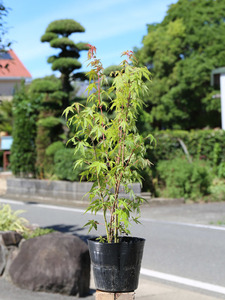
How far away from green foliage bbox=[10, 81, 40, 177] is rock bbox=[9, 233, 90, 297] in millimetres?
12356

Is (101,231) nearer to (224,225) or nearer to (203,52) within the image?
(224,225)

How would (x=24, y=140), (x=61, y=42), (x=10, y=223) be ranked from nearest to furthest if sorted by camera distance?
(x=10, y=223) < (x=61, y=42) < (x=24, y=140)

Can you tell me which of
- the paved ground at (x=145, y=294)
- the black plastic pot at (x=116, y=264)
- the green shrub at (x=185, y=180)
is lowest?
the paved ground at (x=145, y=294)

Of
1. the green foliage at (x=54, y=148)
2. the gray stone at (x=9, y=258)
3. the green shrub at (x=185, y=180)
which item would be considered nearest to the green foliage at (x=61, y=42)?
the green foliage at (x=54, y=148)

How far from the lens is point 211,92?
32.4m

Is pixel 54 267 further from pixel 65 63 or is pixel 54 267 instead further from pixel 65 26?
pixel 65 26

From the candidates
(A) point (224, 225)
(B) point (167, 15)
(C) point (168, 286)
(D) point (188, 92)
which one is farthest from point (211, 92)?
(C) point (168, 286)

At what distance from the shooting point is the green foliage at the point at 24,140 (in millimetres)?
18094

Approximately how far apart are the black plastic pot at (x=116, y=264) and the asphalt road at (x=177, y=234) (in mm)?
3228

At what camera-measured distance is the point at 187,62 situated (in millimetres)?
32500

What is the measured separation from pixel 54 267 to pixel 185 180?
9.22 metres

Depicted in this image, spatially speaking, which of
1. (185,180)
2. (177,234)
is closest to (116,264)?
(177,234)

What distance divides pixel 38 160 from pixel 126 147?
1497 cm

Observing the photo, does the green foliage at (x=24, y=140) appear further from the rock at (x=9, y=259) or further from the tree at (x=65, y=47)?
the rock at (x=9, y=259)
